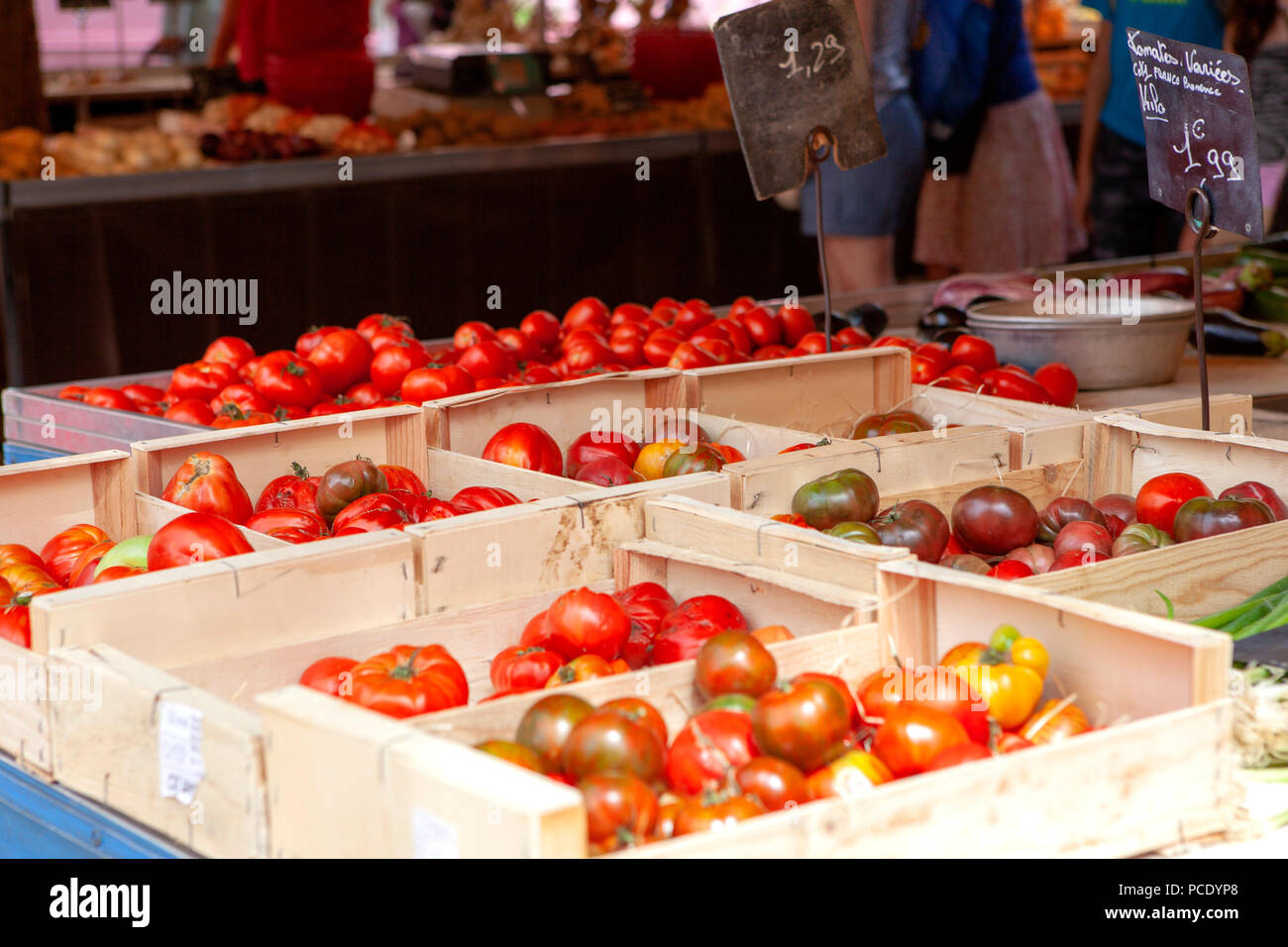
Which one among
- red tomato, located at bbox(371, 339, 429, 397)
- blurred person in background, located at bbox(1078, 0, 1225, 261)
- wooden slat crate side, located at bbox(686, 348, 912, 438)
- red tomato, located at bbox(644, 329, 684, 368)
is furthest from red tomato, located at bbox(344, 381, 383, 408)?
blurred person in background, located at bbox(1078, 0, 1225, 261)

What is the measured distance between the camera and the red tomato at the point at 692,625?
223cm

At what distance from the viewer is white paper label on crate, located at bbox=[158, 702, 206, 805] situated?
179cm

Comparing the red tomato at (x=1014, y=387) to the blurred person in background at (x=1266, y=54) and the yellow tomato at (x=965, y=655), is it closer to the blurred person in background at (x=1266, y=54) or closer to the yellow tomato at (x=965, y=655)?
the yellow tomato at (x=965, y=655)

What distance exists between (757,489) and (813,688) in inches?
41.9

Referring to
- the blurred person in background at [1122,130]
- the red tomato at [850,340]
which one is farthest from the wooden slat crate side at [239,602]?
the blurred person in background at [1122,130]

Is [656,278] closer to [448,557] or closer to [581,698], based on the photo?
[448,557]

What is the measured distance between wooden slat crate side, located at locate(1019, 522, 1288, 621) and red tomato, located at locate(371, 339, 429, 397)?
6.70 ft

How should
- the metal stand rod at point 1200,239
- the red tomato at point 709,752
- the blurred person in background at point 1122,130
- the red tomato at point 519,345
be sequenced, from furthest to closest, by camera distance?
the blurred person in background at point 1122,130 → the red tomato at point 519,345 → the metal stand rod at point 1200,239 → the red tomato at point 709,752

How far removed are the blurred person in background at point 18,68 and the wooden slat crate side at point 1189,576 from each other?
6.42 meters

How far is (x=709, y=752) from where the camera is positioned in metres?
1.74

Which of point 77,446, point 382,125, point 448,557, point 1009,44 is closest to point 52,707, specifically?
point 448,557

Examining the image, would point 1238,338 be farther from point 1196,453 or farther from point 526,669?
point 526,669

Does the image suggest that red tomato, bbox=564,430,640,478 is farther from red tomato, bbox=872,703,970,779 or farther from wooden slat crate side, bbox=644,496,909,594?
red tomato, bbox=872,703,970,779

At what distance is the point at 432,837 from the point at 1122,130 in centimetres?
600
